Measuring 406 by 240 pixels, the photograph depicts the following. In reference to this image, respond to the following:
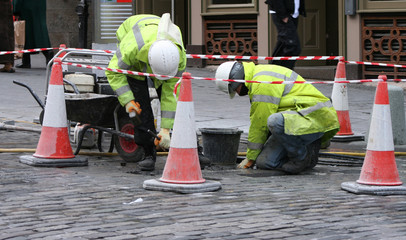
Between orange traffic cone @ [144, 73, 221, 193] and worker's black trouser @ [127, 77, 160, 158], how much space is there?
3.45 feet

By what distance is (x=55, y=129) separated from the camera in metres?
8.34

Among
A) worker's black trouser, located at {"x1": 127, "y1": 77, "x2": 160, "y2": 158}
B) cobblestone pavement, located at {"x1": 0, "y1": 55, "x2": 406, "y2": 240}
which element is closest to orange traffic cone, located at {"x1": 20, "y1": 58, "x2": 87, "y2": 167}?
cobblestone pavement, located at {"x1": 0, "y1": 55, "x2": 406, "y2": 240}

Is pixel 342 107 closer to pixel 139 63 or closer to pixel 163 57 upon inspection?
pixel 139 63

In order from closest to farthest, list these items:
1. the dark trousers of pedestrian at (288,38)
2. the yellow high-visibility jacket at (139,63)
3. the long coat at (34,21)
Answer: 1. the yellow high-visibility jacket at (139,63)
2. the dark trousers of pedestrian at (288,38)
3. the long coat at (34,21)

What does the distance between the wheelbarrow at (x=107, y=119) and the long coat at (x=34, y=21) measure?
917 centimetres

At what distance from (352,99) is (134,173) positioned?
6.89 meters

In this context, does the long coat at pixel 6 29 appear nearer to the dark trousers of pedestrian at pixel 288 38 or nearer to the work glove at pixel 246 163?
the dark trousers of pedestrian at pixel 288 38

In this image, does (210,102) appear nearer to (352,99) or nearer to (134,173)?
(352,99)

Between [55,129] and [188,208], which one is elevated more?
[55,129]

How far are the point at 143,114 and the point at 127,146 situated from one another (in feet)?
2.38

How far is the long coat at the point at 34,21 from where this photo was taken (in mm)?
17812

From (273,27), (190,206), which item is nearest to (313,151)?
(190,206)

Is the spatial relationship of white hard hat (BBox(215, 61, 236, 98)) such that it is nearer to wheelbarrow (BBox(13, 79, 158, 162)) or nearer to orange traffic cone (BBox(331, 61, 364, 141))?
wheelbarrow (BBox(13, 79, 158, 162))

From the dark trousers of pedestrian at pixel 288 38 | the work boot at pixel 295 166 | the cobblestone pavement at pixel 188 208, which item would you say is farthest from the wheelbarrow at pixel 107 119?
the dark trousers of pedestrian at pixel 288 38
